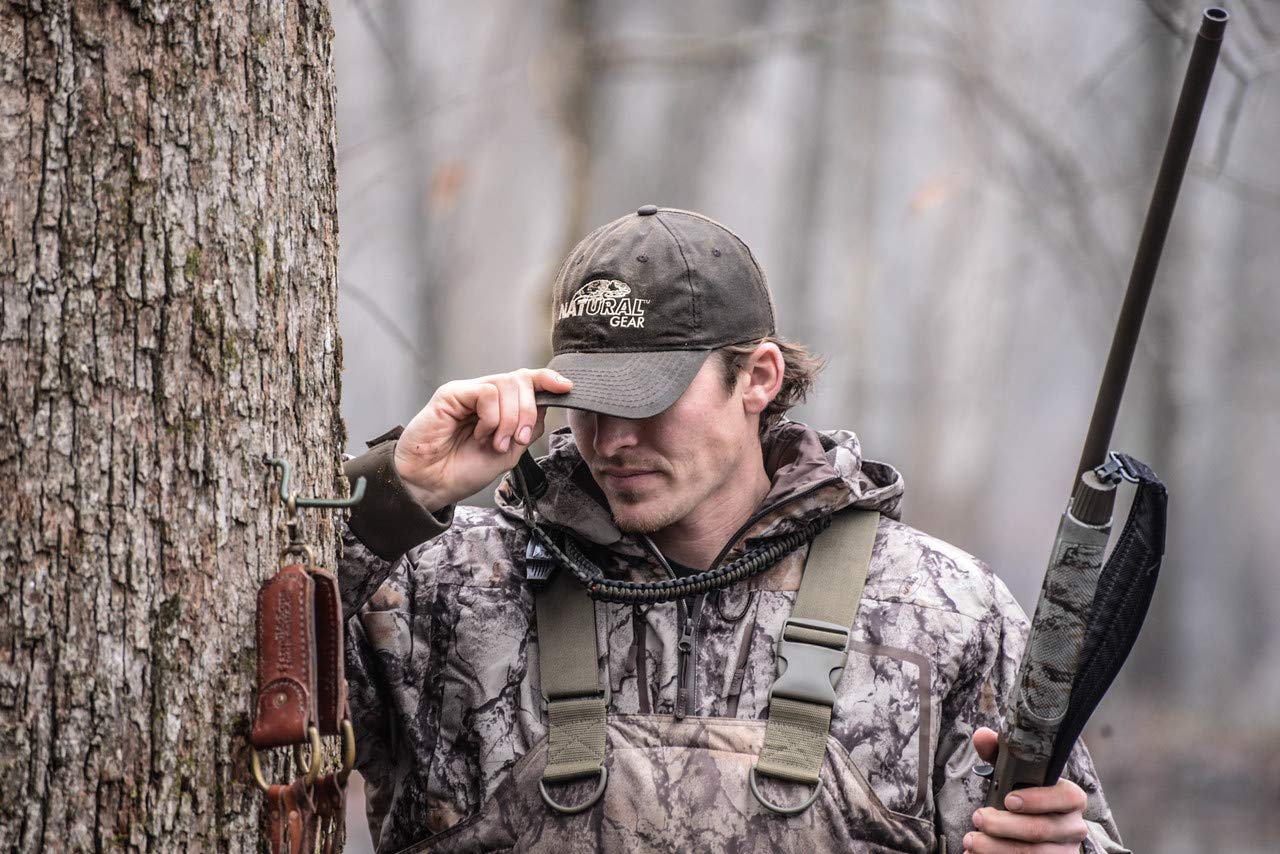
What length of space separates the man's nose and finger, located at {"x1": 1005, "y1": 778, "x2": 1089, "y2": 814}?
1017mm

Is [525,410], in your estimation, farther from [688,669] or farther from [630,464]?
[688,669]

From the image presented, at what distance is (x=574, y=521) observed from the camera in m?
2.72

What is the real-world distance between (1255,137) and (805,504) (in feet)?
17.3

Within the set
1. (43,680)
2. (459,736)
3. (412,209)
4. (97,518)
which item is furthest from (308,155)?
(412,209)

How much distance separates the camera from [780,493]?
2.74 m

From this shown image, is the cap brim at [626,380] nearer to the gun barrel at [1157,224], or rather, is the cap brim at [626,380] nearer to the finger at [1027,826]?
the gun barrel at [1157,224]

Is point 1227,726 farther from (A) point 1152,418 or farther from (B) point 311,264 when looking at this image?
(B) point 311,264

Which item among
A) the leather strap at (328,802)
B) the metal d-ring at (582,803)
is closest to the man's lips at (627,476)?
the metal d-ring at (582,803)

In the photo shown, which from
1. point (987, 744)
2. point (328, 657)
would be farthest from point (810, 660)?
point (328, 657)

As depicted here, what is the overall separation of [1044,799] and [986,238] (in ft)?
16.7

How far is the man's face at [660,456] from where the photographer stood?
2727 millimetres

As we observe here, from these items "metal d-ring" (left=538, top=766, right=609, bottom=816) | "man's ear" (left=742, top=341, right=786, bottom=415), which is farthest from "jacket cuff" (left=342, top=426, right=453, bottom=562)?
"man's ear" (left=742, top=341, right=786, bottom=415)

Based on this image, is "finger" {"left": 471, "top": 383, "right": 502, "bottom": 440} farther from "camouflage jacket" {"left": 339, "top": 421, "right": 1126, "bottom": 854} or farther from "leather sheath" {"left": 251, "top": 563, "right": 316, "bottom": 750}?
"leather sheath" {"left": 251, "top": 563, "right": 316, "bottom": 750}

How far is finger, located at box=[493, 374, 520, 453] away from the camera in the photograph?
2.46 metres
